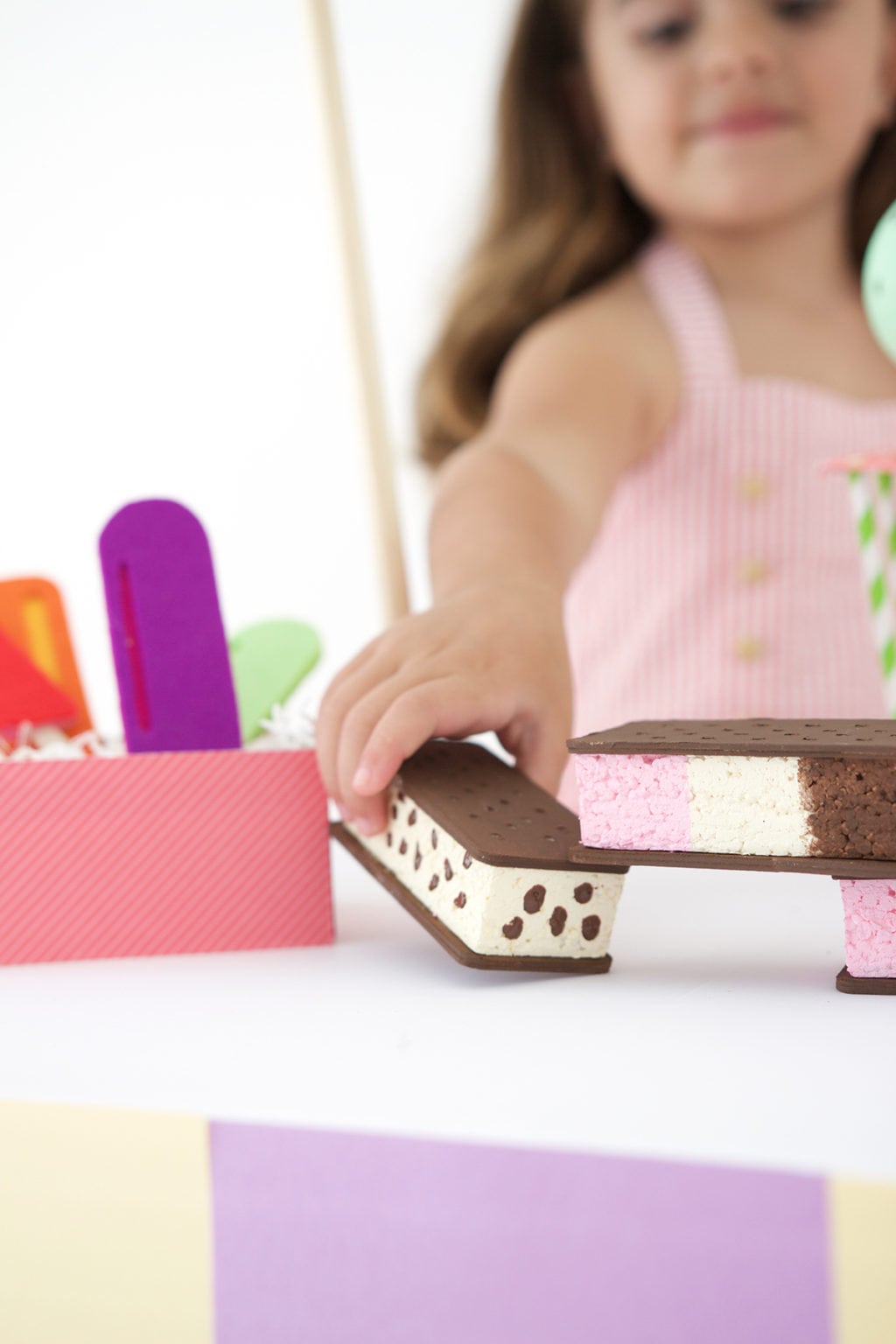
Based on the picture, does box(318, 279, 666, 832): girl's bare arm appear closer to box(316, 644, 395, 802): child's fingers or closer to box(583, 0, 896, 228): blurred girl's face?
box(316, 644, 395, 802): child's fingers

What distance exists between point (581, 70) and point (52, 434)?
0.91 metres

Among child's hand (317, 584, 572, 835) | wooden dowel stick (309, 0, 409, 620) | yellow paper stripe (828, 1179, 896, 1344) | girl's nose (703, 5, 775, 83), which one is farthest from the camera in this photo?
girl's nose (703, 5, 775, 83)

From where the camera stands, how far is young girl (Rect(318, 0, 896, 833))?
0.93m

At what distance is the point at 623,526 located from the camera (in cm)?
104

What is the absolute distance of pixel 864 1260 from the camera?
261 millimetres

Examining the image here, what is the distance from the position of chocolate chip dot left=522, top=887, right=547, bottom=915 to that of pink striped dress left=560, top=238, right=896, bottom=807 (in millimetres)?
538

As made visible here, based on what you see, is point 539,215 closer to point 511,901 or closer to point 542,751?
point 542,751

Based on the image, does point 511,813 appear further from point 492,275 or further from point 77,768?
point 492,275

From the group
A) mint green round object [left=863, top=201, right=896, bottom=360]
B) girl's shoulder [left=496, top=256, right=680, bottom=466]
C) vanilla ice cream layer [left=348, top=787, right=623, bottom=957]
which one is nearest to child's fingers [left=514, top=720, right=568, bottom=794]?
vanilla ice cream layer [left=348, top=787, right=623, bottom=957]

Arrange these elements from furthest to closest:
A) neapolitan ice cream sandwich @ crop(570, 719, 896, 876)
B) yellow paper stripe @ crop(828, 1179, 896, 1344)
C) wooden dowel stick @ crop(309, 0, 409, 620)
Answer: wooden dowel stick @ crop(309, 0, 409, 620), neapolitan ice cream sandwich @ crop(570, 719, 896, 876), yellow paper stripe @ crop(828, 1179, 896, 1344)

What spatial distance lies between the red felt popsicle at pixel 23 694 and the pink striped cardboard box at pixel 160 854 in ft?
0.36

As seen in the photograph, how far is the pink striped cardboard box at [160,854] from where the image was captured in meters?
0.50

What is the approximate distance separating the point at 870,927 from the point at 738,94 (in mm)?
705

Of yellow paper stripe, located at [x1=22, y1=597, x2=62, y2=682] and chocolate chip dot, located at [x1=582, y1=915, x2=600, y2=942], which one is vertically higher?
yellow paper stripe, located at [x1=22, y1=597, x2=62, y2=682]
